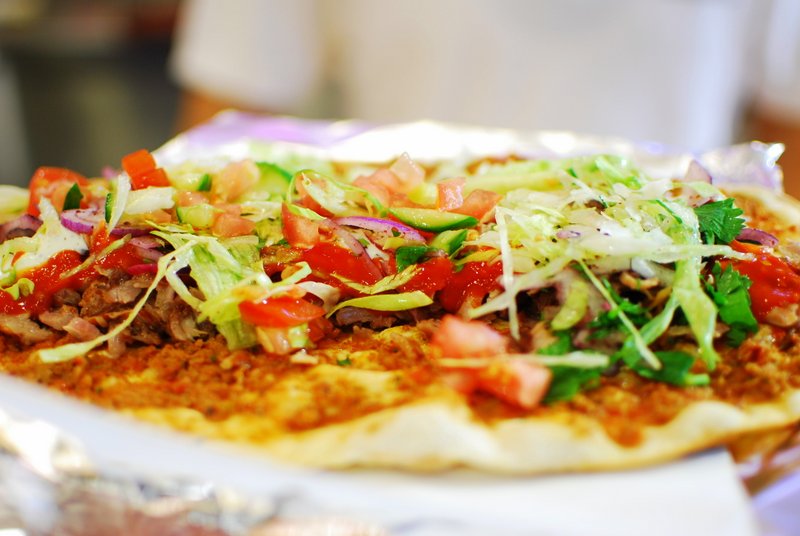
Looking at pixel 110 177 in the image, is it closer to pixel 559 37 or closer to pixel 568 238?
pixel 568 238

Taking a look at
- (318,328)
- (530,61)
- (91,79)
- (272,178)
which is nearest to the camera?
(318,328)

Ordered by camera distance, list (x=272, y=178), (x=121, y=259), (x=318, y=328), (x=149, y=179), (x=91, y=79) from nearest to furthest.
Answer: (x=318, y=328)
(x=121, y=259)
(x=149, y=179)
(x=272, y=178)
(x=91, y=79)

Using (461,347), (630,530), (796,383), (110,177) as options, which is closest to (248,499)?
(461,347)

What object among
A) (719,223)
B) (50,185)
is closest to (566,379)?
(719,223)

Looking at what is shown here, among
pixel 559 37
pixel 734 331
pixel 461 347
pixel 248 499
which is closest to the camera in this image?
pixel 248 499

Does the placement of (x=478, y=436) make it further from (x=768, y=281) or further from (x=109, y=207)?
(x=109, y=207)

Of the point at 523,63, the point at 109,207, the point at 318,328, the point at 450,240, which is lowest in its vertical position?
the point at 318,328
